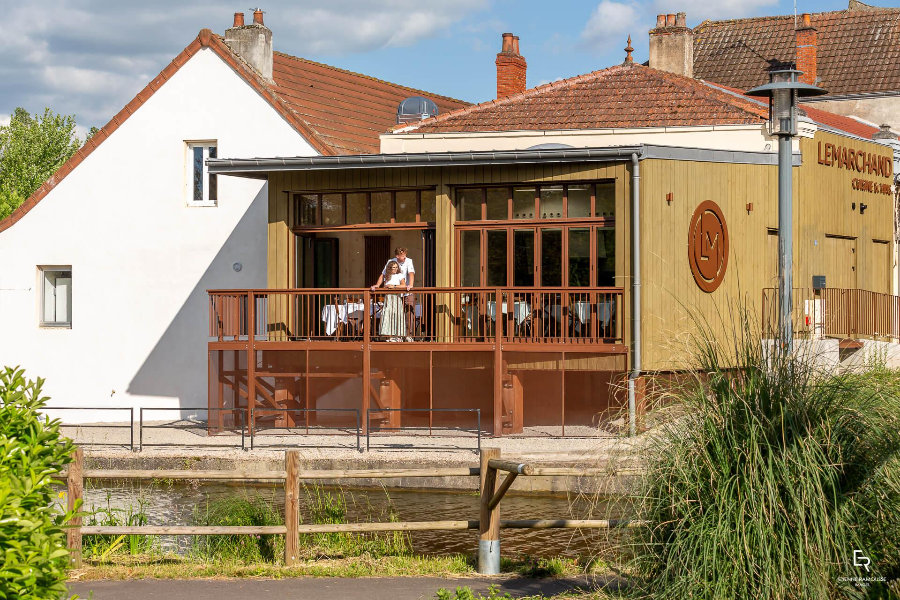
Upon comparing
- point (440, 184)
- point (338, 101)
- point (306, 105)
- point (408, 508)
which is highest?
point (338, 101)

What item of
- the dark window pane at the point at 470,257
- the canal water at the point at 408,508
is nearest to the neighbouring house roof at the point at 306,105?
the dark window pane at the point at 470,257

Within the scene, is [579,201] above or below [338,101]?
below

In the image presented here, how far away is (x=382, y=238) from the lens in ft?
78.4

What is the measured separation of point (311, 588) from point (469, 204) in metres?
13.0

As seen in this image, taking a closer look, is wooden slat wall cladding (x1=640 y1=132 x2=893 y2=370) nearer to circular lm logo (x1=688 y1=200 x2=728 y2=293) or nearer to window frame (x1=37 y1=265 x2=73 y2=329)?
circular lm logo (x1=688 y1=200 x2=728 y2=293)

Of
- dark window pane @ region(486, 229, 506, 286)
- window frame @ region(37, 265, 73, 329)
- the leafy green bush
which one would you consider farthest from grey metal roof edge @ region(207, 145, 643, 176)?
the leafy green bush

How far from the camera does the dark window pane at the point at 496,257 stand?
2058 centimetres

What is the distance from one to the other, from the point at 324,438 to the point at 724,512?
12255mm

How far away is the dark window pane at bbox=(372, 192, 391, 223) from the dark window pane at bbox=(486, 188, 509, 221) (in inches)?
76.0

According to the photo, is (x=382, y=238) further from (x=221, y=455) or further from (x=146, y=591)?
(x=146, y=591)

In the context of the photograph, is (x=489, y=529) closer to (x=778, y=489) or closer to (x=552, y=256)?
(x=778, y=489)

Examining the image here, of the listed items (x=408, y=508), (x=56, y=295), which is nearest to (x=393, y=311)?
(x=408, y=508)

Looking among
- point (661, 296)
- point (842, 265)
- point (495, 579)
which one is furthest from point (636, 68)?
point (495, 579)

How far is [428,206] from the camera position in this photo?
21109 mm
